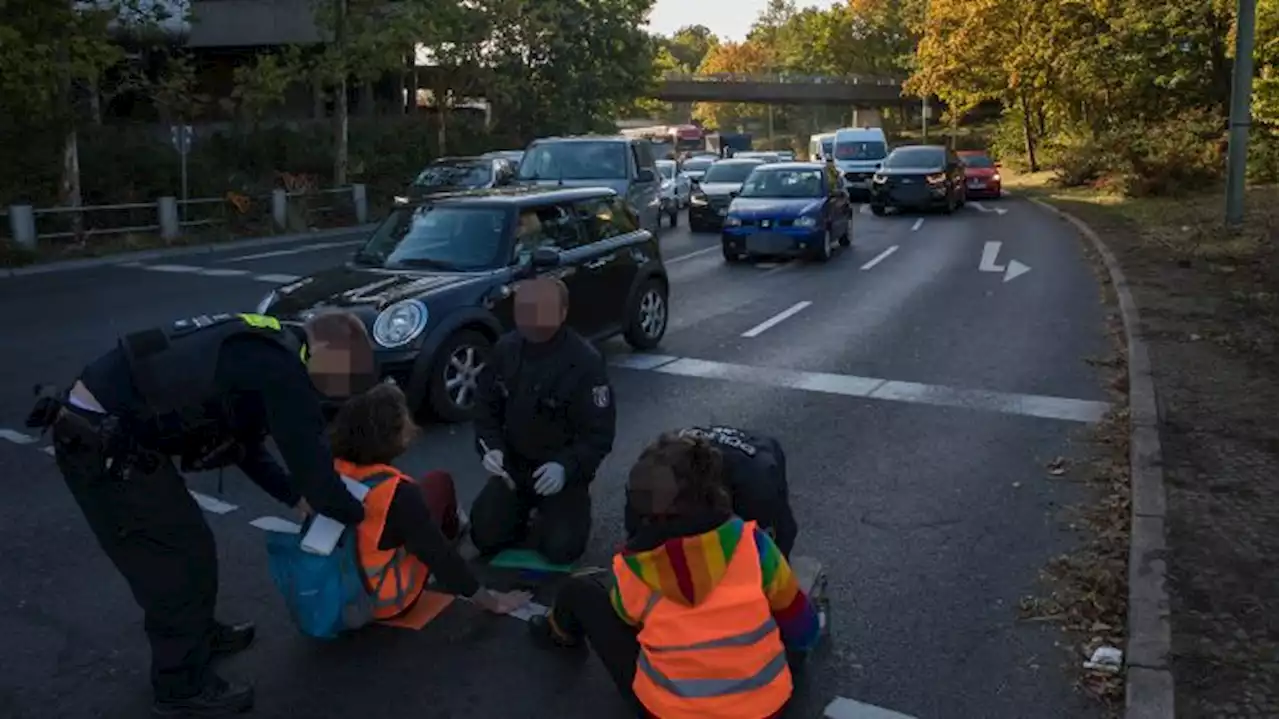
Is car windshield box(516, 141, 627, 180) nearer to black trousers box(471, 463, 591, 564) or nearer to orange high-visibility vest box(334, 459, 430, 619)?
black trousers box(471, 463, 591, 564)

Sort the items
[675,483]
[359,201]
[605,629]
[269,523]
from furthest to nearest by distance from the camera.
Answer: [359,201], [269,523], [605,629], [675,483]

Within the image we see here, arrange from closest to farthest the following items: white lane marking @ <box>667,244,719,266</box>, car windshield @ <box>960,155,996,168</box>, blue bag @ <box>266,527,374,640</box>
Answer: blue bag @ <box>266,527,374,640</box> → white lane marking @ <box>667,244,719,266</box> → car windshield @ <box>960,155,996,168</box>

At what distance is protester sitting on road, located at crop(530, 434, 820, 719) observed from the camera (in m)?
3.37

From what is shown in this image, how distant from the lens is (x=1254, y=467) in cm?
683

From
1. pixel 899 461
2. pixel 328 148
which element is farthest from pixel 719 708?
pixel 328 148

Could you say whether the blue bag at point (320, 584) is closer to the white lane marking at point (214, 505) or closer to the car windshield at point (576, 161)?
the white lane marking at point (214, 505)

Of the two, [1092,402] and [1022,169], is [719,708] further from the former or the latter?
[1022,169]

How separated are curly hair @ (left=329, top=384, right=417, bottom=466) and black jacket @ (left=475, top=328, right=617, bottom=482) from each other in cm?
97

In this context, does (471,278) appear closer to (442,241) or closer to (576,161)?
(442,241)

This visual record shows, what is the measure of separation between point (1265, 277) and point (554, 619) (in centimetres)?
1270

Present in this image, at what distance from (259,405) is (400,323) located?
4.30 m

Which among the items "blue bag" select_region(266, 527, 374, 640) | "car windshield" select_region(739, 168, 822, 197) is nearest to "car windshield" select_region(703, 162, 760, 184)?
"car windshield" select_region(739, 168, 822, 197)

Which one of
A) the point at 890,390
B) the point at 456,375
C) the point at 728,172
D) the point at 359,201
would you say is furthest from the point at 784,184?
the point at 359,201

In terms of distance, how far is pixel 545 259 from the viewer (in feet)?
29.7
